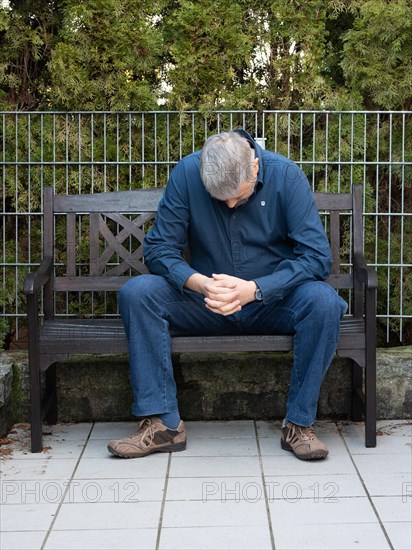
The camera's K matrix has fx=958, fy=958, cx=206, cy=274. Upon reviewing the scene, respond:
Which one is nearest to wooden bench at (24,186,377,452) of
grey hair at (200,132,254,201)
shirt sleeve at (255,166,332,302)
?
shirt sleeve at (255,166,332,302)

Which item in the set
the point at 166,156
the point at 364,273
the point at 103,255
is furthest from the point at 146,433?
the point at 166,156

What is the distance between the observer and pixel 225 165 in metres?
3.92

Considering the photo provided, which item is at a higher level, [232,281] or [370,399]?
[232,281]

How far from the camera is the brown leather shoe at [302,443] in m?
3.99

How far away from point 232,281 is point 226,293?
2.6 inches

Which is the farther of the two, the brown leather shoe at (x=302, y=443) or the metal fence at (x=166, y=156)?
the metal fence at (x=166, y=156)

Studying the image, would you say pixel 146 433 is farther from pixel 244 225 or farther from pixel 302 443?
pixel 244 225

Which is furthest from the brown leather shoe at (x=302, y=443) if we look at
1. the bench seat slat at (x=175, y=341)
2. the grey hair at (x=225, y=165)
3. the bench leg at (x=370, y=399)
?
the grey hair at (x=225, y=165)

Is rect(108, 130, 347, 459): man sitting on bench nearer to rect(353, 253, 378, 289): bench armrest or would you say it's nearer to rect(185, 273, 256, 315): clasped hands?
rect(185, 273, 256, 315): clasped hands

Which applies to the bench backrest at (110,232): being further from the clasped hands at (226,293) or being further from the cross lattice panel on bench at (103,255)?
the clasped hands at (226,293)

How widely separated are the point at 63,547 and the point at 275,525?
72 centimetres

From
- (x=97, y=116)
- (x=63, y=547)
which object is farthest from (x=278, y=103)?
(x=63, y=547)

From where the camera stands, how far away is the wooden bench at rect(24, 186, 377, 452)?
13.6 feet

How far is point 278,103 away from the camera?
17.6ft
